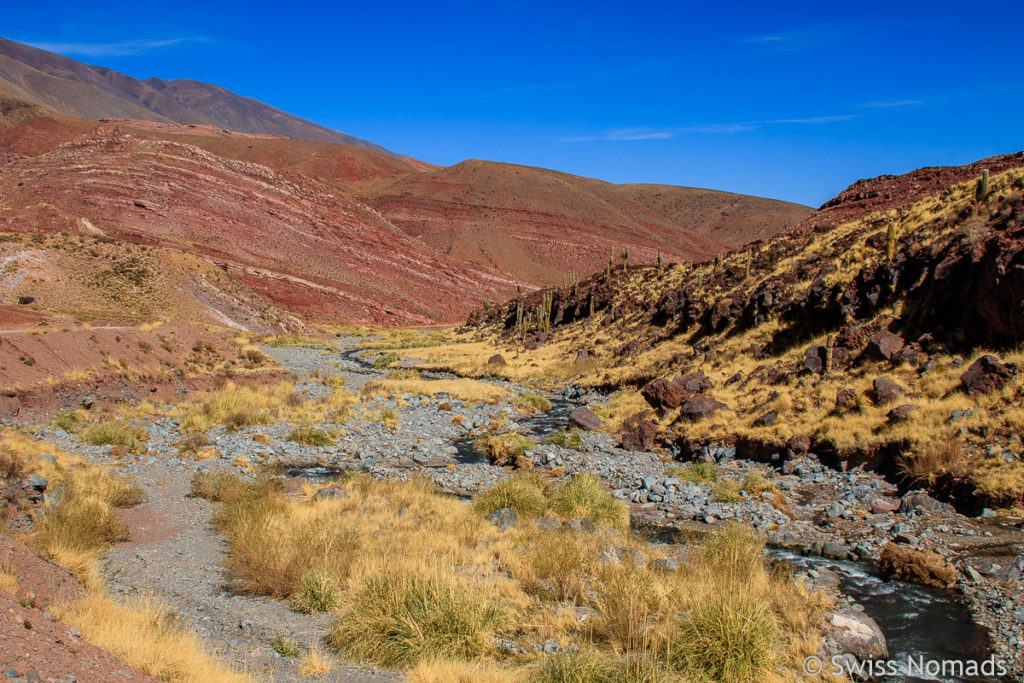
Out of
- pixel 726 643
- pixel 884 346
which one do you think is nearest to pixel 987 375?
pixel 884 346

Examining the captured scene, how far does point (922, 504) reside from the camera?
9.52 metres

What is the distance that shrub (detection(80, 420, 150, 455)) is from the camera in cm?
1282

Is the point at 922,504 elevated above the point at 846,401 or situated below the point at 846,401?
below

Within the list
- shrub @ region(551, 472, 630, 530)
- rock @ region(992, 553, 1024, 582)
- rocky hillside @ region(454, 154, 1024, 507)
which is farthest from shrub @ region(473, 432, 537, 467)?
rock @ region(992, 553, 1024, 582)

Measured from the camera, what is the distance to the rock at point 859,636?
579 centimetres

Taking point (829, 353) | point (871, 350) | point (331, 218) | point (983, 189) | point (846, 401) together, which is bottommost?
point (846, 401)

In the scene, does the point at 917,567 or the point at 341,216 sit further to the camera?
the point at 341,216

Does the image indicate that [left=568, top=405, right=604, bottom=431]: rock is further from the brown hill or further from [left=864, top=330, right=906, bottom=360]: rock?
the brown hill

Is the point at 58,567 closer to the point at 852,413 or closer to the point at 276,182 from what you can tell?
the point at 852,413

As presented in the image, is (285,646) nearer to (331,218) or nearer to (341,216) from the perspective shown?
(331,218)

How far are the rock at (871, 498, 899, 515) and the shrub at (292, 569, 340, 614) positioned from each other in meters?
8.34

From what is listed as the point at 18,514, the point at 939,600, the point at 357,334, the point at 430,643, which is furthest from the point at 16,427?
the point at 357,334

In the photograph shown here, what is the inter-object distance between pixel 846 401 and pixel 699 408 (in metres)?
3.49

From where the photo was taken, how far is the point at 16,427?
1281cm
